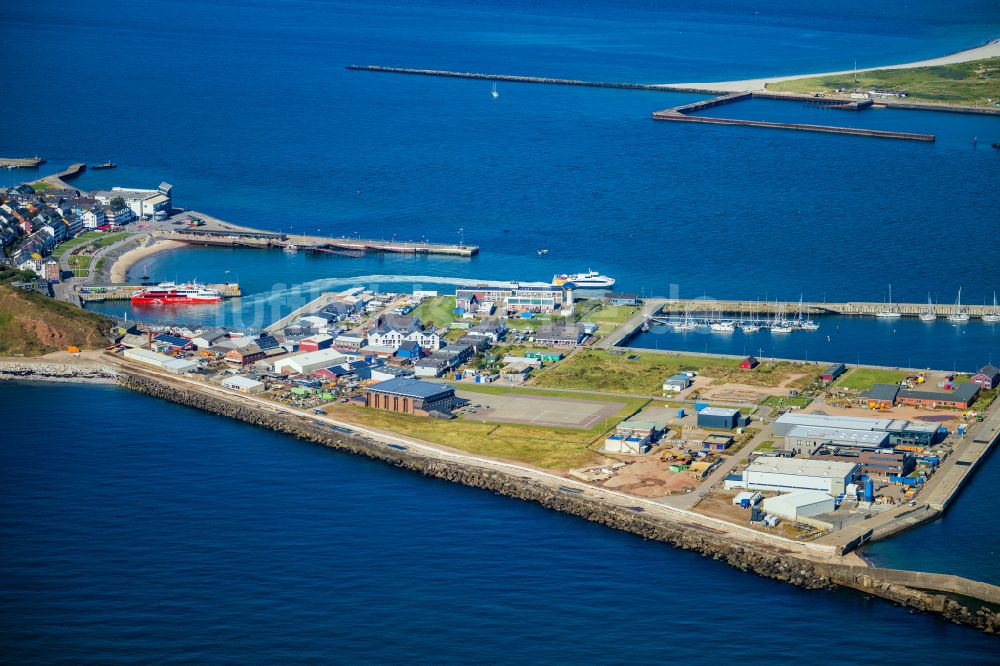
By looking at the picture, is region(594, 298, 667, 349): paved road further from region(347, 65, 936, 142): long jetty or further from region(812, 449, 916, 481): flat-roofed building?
region(347, 65, 936, 142): long jetty

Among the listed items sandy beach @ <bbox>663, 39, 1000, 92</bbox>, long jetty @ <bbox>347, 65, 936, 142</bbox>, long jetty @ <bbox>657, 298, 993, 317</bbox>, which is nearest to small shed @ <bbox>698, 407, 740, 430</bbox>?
long jetty @ <bbox>657, 298, 993, 317</bbox>

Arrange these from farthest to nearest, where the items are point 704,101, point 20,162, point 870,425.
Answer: point 704,101 < point 20,162 < point 870,425

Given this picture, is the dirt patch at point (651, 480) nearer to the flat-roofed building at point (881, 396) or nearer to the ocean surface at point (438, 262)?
the ocean surface at point (438, 262)

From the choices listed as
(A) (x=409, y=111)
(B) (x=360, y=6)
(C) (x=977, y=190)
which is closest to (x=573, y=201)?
(C) (x=977, y=190)

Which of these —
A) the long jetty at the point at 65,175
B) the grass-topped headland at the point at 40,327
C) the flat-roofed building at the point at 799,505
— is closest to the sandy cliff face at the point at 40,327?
the grass-topped headland at the point at 40,327

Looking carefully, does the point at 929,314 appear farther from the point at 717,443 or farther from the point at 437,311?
the point at 437,311

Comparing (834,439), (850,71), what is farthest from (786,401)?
(850,71)

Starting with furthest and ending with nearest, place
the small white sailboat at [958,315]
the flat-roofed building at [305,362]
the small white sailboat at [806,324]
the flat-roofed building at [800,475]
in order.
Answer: the small white sailboat at [958,315] → the small white sailboat at [806,324] → the flat-roofed building at [305,362] → the flat-roofed building at [800,475]
